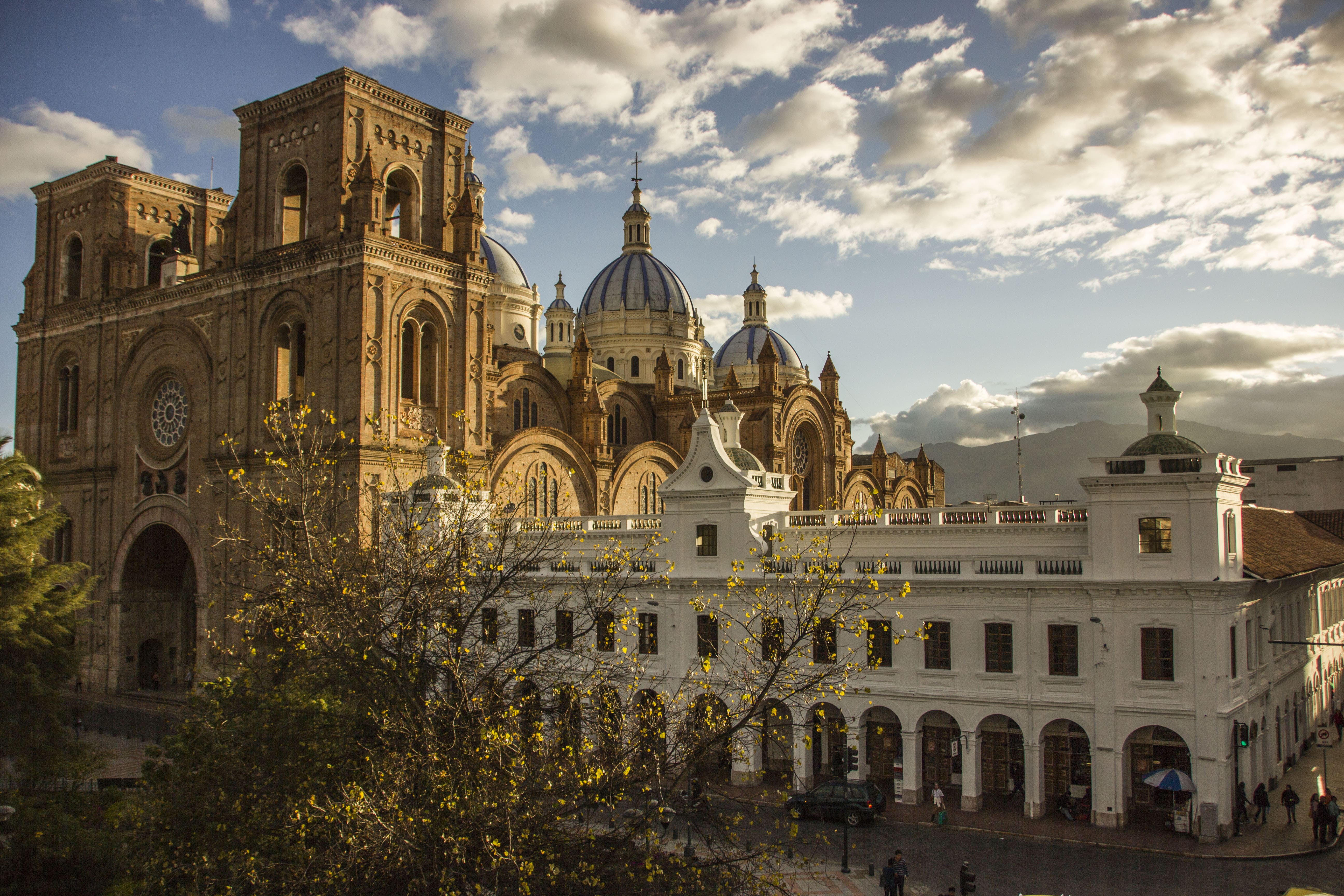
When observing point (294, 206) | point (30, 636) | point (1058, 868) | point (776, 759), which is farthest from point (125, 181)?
point (1058, 868)

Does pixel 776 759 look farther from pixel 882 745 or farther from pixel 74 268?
pixel 74 268

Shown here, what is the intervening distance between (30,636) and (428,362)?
66.8 feet

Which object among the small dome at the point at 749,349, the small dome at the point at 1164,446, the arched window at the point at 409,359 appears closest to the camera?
the small dome at the point at 1164,446

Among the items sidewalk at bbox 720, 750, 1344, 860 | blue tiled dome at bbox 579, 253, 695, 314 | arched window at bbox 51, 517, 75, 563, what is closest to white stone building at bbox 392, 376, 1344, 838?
sidewalk at bbox 720, 750, 1344, 860

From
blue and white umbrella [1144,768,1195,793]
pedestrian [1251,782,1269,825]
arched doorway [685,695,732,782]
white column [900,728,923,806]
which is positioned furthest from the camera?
white column [900,728,923,806]

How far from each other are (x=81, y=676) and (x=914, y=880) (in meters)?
42.4

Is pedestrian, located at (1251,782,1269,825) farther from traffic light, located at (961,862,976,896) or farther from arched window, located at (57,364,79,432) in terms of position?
arched window, located at (57,364,79,432)

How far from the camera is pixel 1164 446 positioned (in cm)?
2680

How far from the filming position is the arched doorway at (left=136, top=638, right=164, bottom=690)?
48906mm

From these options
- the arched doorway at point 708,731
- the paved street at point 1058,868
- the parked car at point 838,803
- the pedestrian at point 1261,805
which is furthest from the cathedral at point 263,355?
the arched doorway at point 708,731

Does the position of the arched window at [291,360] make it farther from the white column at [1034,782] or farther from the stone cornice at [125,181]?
the white column at [1034,782]

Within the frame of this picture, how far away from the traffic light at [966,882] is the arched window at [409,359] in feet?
96.4

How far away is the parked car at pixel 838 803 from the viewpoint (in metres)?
26.5

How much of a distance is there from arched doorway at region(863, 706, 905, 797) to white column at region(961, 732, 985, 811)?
9.45 ft
